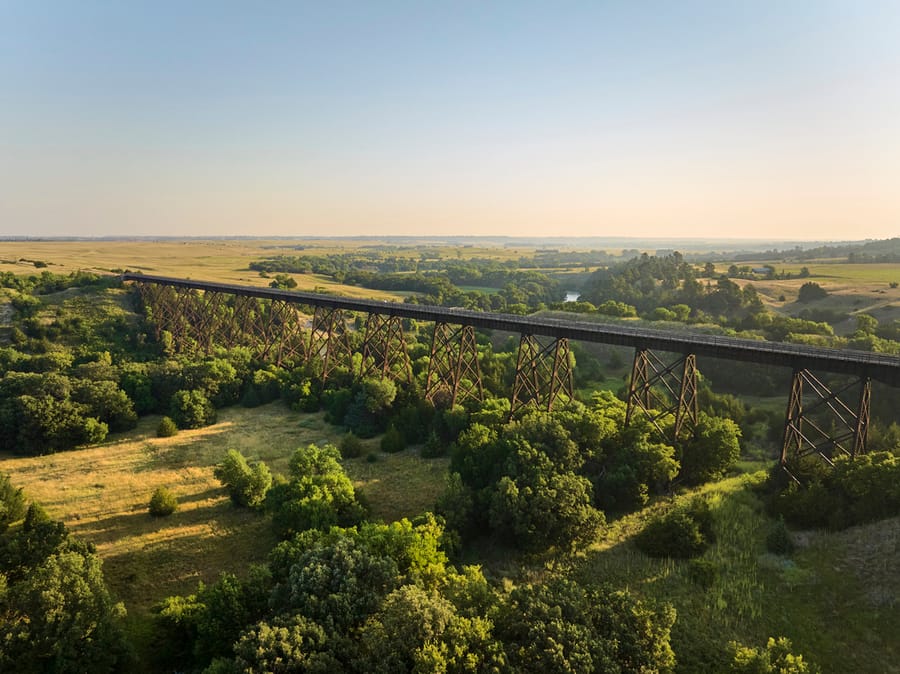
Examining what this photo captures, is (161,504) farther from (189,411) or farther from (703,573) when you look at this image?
(703,573)

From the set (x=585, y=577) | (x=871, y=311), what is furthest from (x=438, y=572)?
(x=871, y=311)

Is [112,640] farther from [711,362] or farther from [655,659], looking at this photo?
[711,362]

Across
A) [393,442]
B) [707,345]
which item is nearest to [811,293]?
[707,345]

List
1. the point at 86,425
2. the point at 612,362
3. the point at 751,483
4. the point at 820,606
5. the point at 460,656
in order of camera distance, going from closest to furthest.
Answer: the point at 460,656 → the point at 820,606 → the point at 751,483 → the point at 86,425 → the point at 612,362

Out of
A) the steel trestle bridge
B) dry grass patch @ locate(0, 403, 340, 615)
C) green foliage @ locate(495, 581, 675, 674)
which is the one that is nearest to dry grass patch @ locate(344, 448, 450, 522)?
dry grass patch @ locate(0, 403, 340, 615)

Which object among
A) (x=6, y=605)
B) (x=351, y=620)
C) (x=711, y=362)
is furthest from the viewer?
(x=711, y=362)

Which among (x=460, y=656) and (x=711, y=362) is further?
(x=711, y=362)
